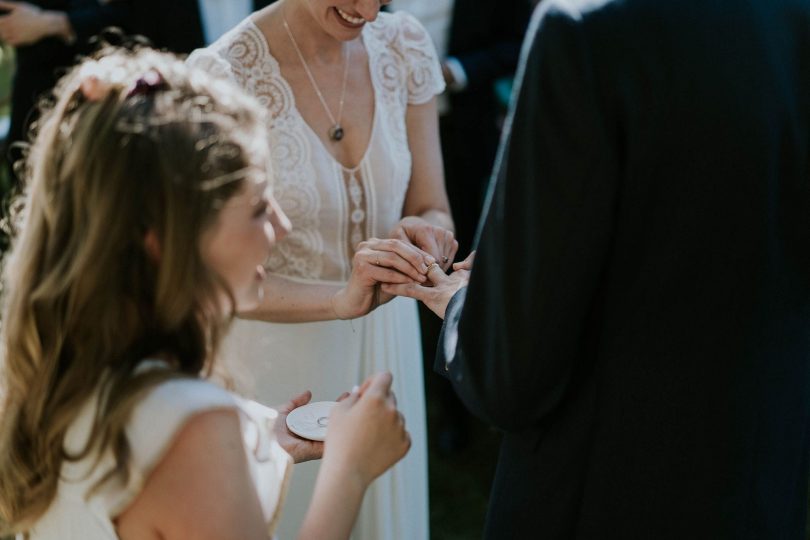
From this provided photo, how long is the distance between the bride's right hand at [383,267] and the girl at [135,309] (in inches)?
22.5

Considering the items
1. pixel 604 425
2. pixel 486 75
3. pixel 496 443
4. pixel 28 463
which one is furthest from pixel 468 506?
pixel 28 463

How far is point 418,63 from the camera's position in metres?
2.43

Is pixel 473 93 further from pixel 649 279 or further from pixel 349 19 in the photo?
pixel 649 279

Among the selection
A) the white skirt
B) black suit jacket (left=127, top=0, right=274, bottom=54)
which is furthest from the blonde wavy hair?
black suit jacket (left=127, top=0, right=274, bottom=54)

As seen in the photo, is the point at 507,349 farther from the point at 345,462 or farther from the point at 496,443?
the point at 496,443

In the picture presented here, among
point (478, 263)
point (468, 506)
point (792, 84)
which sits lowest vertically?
point (468, 506)

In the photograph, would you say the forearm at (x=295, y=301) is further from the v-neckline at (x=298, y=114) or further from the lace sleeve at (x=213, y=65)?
the lace sleeve at (x=213, y=65)

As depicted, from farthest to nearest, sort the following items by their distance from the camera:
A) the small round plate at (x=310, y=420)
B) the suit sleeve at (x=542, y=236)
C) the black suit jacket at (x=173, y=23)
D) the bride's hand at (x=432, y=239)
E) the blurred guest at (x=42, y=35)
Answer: the blurred guest at (x=42, y=35), the black suit jacket at (x=173, y=23), the bride's hand at (x=432, y=239), the small round plate at (x=310, y=420), the suit sleeve at (x=542, y=236)

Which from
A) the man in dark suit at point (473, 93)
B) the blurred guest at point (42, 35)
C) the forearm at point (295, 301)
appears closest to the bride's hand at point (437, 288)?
the forearm at point (295, 301)

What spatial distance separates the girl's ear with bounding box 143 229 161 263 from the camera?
48.2 inches

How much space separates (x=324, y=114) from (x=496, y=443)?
192 cm

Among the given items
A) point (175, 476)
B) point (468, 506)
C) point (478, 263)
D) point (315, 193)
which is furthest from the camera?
point (468, 506)

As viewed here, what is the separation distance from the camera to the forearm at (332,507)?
53.6 inches

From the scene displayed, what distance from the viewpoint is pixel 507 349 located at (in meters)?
1.29
